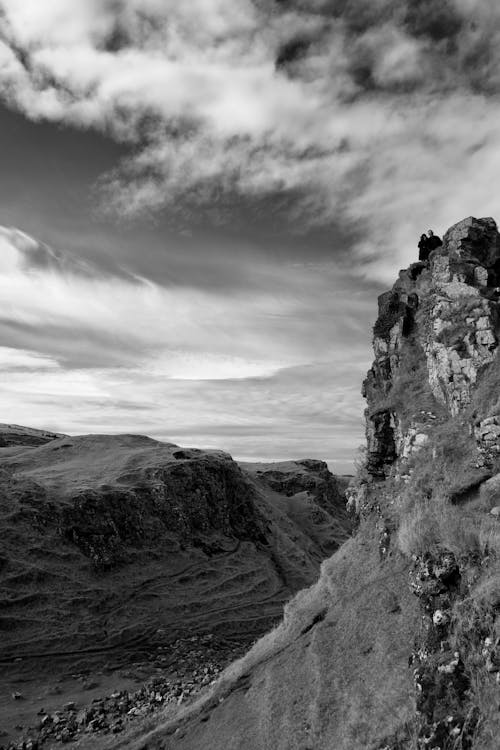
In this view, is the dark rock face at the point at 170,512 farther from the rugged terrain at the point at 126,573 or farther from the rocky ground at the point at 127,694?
the rocky ground at the point at 127,694

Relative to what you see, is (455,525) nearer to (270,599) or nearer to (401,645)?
(401,645)

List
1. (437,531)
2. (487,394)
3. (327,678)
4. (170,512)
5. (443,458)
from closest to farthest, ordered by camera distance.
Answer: (437,531), (327,678), (443,458), (487,394), (170,512)

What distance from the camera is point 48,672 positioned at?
36531mm

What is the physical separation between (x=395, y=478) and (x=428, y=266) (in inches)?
571

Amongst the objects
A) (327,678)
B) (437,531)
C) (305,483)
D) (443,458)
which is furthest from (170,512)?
(305,483)

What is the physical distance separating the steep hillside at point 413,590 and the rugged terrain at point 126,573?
13150 millimetres

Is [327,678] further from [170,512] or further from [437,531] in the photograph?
[170,512]

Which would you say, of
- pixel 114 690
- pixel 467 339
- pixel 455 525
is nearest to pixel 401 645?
pixel 455 525

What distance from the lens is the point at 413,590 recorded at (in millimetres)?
13344

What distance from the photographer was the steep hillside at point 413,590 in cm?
980

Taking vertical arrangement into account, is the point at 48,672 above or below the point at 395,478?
below

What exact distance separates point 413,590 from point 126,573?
46.5 m

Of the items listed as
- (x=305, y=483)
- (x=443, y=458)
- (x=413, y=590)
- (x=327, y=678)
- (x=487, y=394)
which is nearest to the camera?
(x=413, y=590)

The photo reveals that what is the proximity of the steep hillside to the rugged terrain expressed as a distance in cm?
1315
